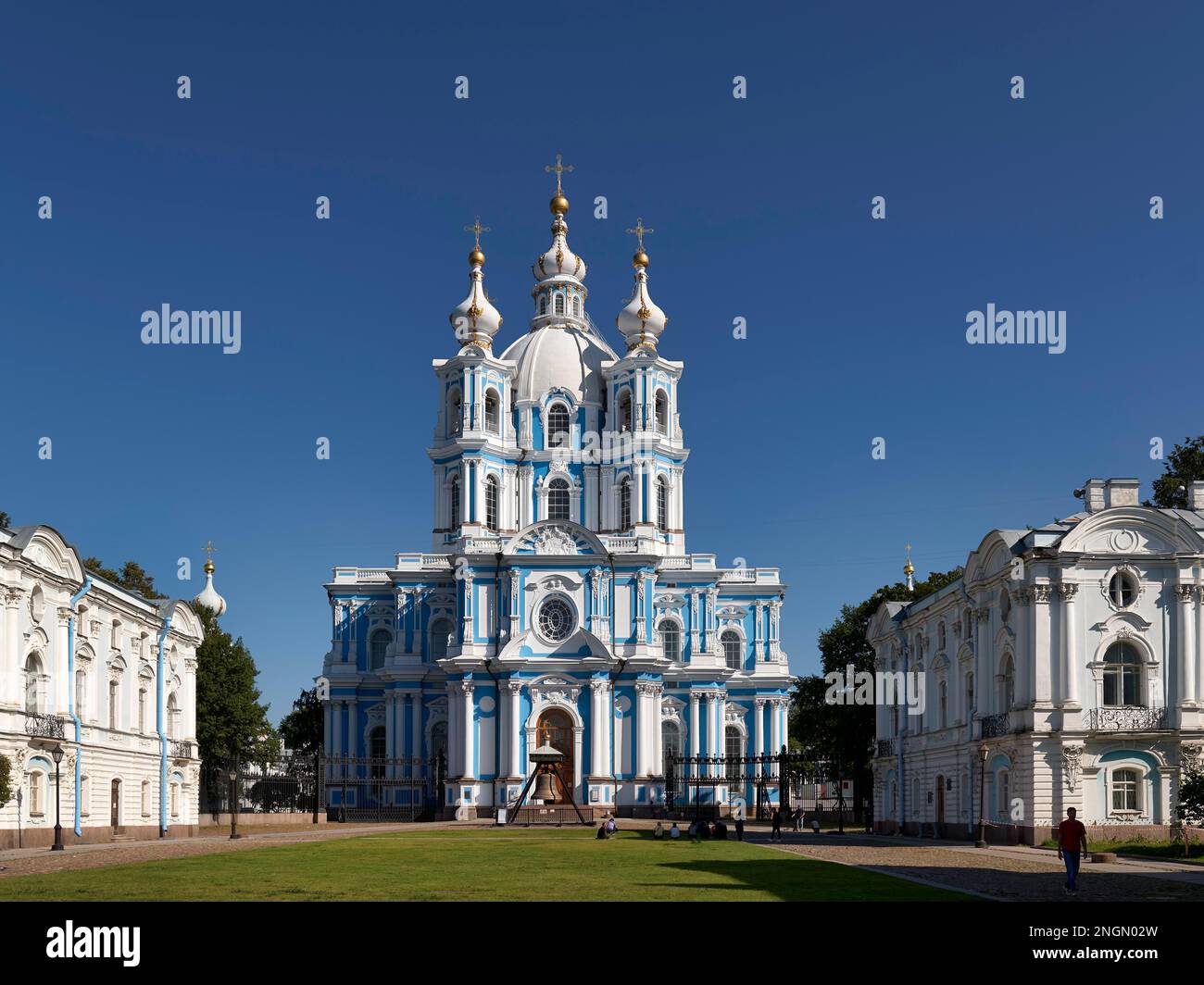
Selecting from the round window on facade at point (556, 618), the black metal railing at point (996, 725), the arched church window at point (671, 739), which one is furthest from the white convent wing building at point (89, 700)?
the arched church window at point (671, 739)

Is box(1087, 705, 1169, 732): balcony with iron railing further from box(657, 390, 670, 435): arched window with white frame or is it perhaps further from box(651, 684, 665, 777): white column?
box(657, 390, 670, 435): arched window with white frame

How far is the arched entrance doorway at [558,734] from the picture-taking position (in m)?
71.1

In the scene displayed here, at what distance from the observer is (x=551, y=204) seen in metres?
92.7

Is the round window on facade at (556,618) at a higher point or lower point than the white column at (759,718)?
higher

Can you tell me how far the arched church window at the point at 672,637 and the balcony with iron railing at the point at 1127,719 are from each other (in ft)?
138

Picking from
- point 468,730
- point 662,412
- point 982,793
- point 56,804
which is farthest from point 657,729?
point 56,804

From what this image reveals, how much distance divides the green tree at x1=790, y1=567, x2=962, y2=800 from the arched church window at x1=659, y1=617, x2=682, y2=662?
7.26m

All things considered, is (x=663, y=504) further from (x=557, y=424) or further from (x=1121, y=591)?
(x=1121, y=591)

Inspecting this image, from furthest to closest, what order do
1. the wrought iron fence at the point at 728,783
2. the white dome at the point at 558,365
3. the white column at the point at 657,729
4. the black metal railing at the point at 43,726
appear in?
the white dome at the point at 558,365, the white column at the point at 657,729, the wrought iron fence at the point at 728,783, the black metal railing at the point at 43,726

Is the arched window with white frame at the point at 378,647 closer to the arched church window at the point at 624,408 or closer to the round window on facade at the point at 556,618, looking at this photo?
the round window on facade at the point at 556,618

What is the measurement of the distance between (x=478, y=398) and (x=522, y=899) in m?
63.5

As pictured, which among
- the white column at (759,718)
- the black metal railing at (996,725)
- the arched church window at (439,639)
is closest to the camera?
the black metal railing at (996,725)
